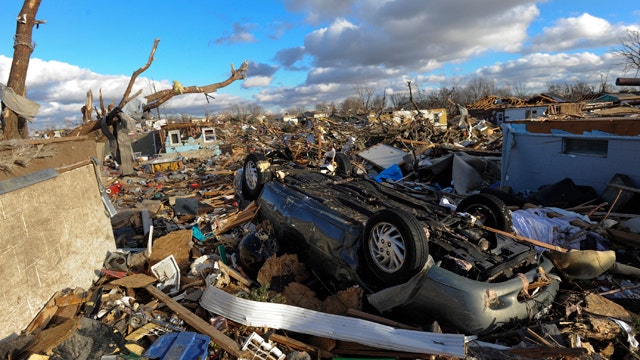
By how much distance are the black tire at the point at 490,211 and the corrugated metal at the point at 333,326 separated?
167 cm

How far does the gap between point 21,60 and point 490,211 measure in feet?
22.3

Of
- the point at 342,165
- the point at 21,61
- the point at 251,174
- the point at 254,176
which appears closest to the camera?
the point at 21,61

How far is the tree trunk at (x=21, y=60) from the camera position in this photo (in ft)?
16.3

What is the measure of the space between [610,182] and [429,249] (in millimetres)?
6514

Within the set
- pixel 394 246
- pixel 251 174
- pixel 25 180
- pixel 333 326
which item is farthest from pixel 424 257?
pixel 25 180

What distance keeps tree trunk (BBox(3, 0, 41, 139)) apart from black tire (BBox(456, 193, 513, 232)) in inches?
246

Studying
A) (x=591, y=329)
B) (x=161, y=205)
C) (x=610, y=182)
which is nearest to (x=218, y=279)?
(x=591, y=329)

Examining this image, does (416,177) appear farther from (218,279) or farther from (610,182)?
(218,279)

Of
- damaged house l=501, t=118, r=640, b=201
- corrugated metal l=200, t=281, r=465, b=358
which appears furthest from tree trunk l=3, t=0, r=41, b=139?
damaged house l=501, t=118, r=640, b=201

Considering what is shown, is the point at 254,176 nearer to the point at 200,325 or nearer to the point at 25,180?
the point at 200,325

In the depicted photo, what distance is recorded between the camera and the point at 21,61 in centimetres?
516

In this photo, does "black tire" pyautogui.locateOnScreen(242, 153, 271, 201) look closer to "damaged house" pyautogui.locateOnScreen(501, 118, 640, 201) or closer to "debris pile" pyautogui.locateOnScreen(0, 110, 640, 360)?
"debris pile" pyautogui.locateOnScreen(0, 110, 640, 360)

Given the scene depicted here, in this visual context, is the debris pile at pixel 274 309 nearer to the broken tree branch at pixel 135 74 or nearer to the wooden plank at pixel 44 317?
the wooden plank at pixel 44 317

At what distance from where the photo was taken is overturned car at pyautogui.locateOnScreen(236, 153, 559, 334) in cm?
318
